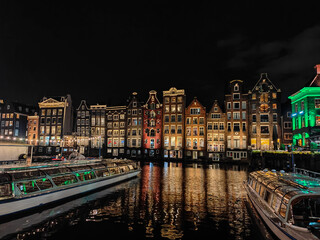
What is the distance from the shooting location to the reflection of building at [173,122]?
73188mm

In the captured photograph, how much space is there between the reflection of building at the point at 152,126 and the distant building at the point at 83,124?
22797 mm

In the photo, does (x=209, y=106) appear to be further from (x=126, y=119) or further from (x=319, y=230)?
(x=319, y=230)

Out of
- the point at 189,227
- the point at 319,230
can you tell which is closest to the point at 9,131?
the point at 189,227

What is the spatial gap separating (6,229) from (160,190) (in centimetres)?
1445

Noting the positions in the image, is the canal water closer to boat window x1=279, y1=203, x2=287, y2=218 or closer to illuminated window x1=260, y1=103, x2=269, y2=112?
boat window x1=279, y1=203, x2=287, y2=218

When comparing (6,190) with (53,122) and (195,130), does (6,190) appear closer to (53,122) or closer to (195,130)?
(195,130)

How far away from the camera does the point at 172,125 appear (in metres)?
74.7

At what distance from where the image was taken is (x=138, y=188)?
25812 millimetres

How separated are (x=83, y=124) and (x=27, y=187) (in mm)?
69578

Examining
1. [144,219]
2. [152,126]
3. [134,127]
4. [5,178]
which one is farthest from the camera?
[134,127]

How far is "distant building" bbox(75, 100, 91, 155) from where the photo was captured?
84812 mm

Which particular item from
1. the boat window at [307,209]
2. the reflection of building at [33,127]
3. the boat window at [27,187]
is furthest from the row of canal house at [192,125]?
the boat window at [307,209]

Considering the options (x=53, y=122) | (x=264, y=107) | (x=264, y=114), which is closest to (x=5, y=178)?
(x=264, y=114)

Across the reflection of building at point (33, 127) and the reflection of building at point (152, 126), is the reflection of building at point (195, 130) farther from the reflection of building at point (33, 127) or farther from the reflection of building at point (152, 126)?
Result: the reflection of building at point (33, 127)
